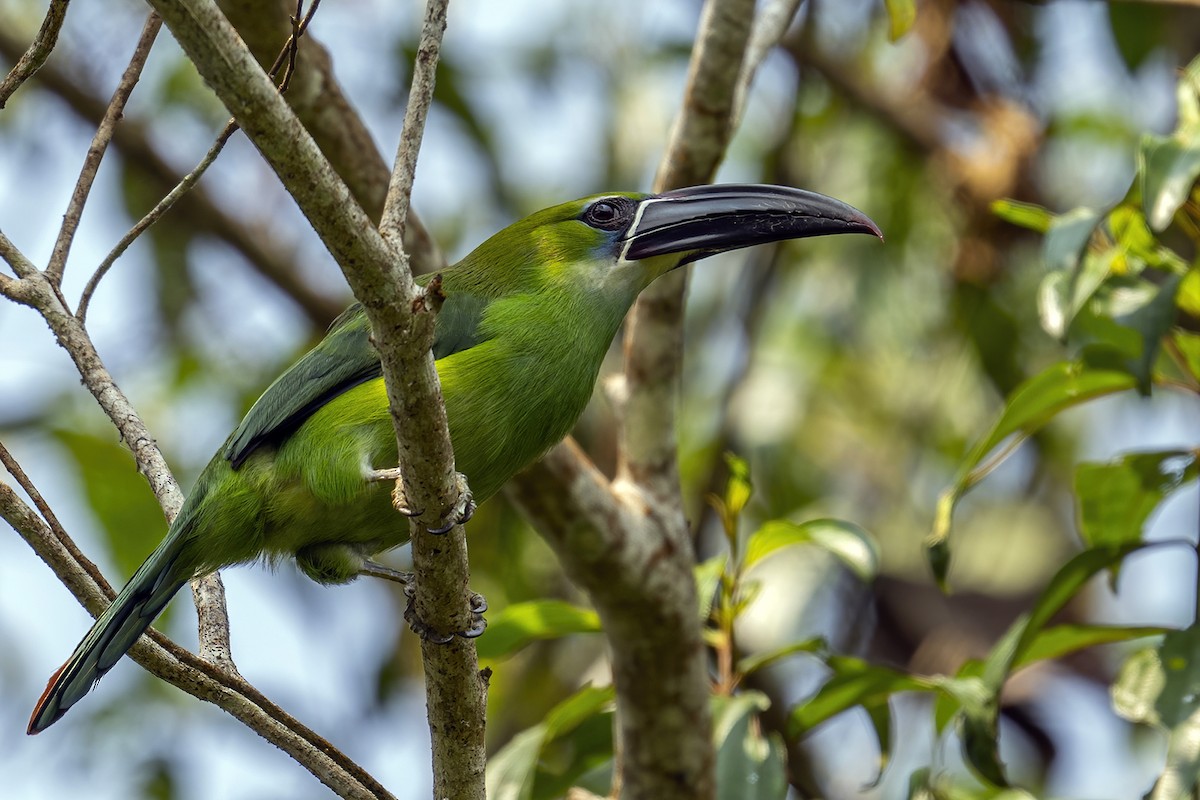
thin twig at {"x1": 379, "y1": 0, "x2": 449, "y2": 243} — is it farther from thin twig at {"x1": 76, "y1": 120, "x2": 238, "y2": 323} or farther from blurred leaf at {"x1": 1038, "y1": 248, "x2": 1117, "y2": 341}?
blurred leaf at {"x1": 1038, "y1": 248, "x2": 1117, "y2": 341}

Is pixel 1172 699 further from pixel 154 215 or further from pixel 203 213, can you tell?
pixel 203 213

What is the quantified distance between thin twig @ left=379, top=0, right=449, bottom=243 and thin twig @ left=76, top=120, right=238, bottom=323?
0.31 m

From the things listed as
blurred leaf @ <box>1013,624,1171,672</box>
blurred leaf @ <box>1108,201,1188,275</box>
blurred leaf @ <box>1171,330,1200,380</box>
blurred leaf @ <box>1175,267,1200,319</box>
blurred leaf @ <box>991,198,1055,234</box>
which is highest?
blurred leaf @ <box>991,198,1055,234</box>

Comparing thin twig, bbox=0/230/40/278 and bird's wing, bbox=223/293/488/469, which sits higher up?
thin twig, bbox=0/230/40/278

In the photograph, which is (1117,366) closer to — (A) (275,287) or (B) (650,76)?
(A) (275,287)

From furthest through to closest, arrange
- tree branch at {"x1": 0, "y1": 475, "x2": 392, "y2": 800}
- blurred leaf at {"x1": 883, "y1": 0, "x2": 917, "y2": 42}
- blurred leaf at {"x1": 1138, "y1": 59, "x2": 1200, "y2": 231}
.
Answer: blurred leaf at {"x1": 883, "y1": 0, "x2": 917, "y2": 42}, blurred leaf at {"x1": 1138, "y1": 59, "x2": 1200, "y2": 231}, tree branch at {"x1": 0, "y1": 475, "x2": 392, "y2": 800}

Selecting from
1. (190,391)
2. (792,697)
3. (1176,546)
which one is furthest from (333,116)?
(792,697)

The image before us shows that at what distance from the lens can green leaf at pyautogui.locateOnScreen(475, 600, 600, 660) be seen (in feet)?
13.3

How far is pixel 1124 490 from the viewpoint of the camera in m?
3.81

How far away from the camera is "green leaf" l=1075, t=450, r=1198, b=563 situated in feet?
12.2

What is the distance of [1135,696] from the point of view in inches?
138

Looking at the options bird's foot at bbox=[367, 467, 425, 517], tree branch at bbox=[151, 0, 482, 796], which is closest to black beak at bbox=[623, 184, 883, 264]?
bird's foot at bbox=[367, 467, 425, 517]

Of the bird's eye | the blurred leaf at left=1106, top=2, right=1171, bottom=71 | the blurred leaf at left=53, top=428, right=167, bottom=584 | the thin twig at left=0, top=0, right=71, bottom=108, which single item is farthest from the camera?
the blurred leaf at left=1106, top=2, right=1171, bottom=71

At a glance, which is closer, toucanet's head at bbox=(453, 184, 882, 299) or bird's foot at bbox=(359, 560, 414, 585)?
bird's foot at bbox=(359, 560, 414, 585)
